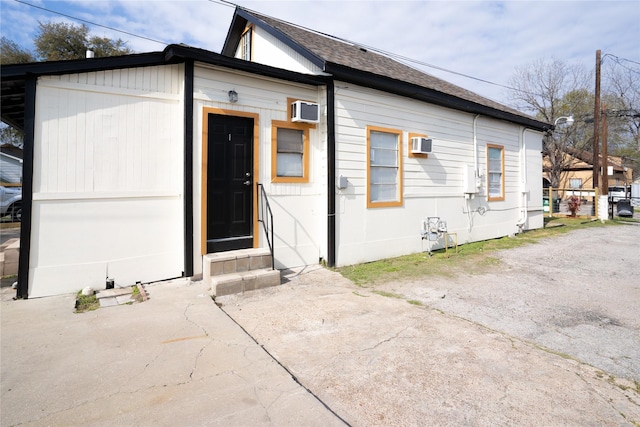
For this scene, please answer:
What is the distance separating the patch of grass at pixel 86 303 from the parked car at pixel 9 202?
8515 mm

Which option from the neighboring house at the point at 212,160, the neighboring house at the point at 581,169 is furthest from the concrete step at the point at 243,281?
the neighboring house at the point at 581,169

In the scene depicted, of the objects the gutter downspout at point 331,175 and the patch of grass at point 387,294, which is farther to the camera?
the gutter downspout at point 331,175

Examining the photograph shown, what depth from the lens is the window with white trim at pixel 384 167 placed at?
6.54m

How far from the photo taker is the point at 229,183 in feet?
17.1

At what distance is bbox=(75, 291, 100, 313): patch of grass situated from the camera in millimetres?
3796

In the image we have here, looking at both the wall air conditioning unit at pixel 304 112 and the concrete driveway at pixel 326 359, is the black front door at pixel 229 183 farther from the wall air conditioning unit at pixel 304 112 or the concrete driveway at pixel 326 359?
the concrete driveway at pixel 326 359

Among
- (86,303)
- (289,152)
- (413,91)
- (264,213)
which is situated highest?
(413,91)

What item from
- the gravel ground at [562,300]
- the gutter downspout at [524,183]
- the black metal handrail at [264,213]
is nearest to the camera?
the gravel ground at [562,300]

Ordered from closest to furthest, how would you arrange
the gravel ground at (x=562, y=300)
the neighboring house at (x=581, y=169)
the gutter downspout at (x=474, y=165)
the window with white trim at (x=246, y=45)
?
the gravel ground at (x=562, y=300) < the window with white trim at (x=246, y=45) < the gutter downspout at (x=474, y=165) < the neighboring house at (x=581, y=169)

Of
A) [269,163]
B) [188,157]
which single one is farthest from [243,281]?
[269,163]

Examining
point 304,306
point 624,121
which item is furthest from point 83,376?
point 624,121

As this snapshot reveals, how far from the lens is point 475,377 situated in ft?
8.16

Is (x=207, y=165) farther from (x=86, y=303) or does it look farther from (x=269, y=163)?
(x=86, y=303)

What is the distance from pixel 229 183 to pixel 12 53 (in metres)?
20.7
